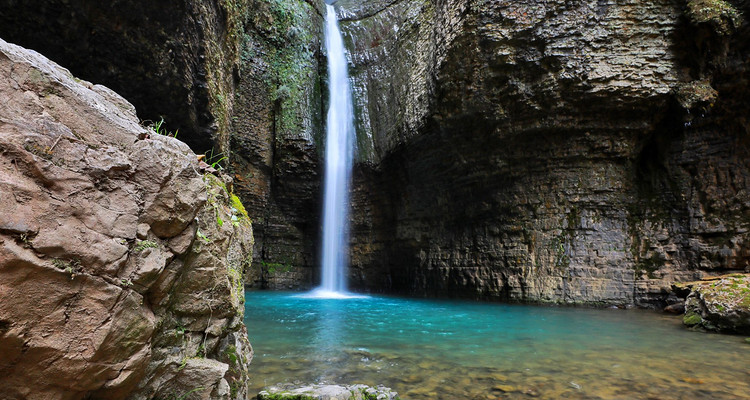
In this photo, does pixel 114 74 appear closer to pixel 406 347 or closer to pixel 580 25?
pixel 406 347

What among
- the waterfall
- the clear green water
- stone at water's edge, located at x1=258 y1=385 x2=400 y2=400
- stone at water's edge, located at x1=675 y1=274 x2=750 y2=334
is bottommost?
the clear green water

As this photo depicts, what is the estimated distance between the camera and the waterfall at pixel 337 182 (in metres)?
15.6

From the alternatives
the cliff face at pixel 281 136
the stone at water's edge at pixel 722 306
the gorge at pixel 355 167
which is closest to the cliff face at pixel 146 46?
the gorge at pixel 355 167

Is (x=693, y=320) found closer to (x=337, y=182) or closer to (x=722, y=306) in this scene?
(x=722, y=306)

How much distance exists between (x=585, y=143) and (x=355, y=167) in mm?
8134

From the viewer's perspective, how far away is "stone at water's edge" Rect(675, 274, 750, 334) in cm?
549

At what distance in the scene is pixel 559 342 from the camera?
16.4ft

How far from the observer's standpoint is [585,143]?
31.7 ft

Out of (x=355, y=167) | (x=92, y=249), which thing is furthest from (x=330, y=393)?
(x=355, y=167)

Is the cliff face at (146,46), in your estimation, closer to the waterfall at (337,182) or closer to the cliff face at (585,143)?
the cliff face at (585,143)

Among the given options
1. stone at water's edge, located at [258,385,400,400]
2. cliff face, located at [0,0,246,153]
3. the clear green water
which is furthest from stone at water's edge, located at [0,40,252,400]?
cliff face, located at [0,0,246,153]

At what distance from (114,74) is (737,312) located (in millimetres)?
11304

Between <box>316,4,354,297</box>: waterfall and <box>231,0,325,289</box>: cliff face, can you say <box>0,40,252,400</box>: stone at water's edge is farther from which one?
<box>231,0,325,289</box>: cliff face

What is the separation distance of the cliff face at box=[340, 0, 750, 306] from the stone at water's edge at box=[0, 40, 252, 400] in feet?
29.7
